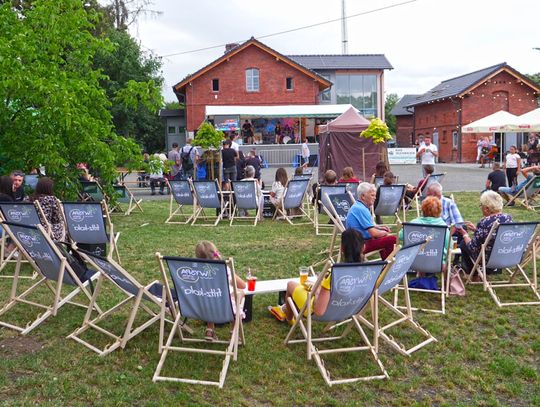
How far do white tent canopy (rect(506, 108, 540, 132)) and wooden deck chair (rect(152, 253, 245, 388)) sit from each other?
19.5 metres

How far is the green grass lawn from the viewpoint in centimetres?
372

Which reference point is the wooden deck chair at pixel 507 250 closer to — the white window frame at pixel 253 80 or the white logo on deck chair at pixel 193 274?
the white logo on deck chair at pixel 193 274

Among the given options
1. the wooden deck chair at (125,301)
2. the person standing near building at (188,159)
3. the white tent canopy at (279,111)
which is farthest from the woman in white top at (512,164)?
the white tent canopy at (279,111)

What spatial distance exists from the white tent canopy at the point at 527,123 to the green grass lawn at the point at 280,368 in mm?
17194

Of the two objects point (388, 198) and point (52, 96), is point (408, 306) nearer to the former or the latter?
point (388, 198)

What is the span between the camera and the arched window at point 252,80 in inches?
1431

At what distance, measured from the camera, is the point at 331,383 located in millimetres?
3875

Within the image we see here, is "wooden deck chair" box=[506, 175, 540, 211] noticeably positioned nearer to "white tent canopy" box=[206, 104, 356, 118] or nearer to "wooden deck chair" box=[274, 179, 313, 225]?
"wooden deck chair" box=[274, 179, 313, 225]

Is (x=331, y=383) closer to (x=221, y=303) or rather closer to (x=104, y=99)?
(x=221, y=303)

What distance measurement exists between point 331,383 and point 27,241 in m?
2.95

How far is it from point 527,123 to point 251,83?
1877cm

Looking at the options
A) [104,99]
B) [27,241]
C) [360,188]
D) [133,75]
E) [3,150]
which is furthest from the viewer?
[133,75]

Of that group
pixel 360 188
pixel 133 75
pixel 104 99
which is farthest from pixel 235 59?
pixel 360 188

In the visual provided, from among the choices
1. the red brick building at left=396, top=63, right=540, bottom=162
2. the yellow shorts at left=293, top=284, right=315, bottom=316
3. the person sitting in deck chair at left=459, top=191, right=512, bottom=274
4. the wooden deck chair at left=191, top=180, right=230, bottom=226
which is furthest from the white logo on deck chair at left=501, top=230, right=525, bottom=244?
the red brick building at left=396, top=63, right=540, bottom=162
